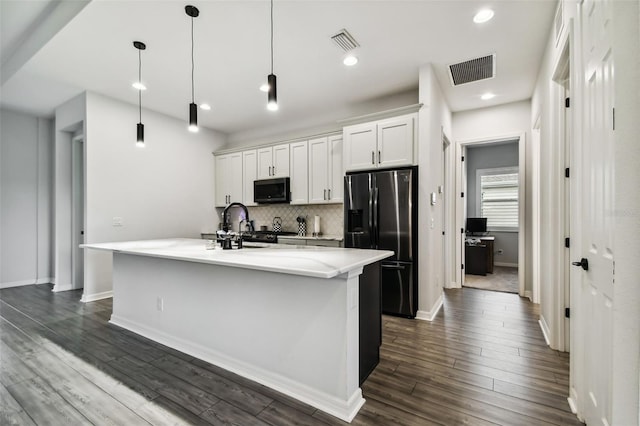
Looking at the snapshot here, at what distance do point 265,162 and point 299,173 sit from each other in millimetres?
812

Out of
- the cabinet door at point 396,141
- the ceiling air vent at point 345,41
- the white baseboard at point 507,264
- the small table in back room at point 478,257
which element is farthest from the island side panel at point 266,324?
the white baseboard at point 507,264

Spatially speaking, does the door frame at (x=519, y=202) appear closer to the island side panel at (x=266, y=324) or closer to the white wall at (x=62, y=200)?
the island side panel at (x=266, y=324)

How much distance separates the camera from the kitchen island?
1743 mm

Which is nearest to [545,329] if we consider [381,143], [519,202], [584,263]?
[584,263]

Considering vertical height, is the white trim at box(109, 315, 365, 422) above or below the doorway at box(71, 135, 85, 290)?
below

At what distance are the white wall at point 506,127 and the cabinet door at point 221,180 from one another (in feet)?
14.5

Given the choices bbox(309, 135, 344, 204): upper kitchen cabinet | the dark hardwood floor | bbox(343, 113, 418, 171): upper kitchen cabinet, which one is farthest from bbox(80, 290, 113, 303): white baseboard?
bbox(343, 113, 418, 171): upper kitchen cabinet

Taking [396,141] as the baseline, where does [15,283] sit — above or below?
below

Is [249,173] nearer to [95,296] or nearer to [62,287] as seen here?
[95,296]

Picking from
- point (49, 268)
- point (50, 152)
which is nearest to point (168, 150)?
point (50, 152)

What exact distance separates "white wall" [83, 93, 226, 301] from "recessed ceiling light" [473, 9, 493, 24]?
4.83m

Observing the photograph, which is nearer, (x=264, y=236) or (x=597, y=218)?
(x=597, y=218)

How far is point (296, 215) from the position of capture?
5.36 m

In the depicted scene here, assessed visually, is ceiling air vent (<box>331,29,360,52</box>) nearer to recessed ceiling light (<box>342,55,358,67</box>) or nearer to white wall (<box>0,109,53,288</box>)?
recessed ceiling light (<box>342,55,358,67</box>)
